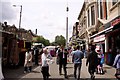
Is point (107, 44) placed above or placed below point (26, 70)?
above

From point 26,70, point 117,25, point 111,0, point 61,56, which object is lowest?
point 26,70

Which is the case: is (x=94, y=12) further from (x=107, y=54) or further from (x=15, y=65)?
(x=15, y=65)

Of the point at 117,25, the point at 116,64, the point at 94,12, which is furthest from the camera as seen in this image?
the point at 94,12

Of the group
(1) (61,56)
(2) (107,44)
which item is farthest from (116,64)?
(2) (107,44)

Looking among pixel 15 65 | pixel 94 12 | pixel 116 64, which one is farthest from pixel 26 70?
pixel 94 12

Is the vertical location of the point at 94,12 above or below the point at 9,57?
above

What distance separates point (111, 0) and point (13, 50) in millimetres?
11241

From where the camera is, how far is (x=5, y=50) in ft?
57.4

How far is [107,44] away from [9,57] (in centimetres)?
1014

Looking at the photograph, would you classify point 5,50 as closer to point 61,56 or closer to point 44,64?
point 61,56

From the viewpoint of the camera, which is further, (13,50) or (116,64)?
(13,50)

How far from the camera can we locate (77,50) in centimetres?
1181

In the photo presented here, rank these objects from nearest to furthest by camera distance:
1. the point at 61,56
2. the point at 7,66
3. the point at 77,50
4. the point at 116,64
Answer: the point at 116,64 → the point at 77,50 → the point at 61,56 → the point at 7,66

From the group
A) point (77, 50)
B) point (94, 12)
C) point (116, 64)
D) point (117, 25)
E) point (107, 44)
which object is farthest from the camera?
point (94, 12)
